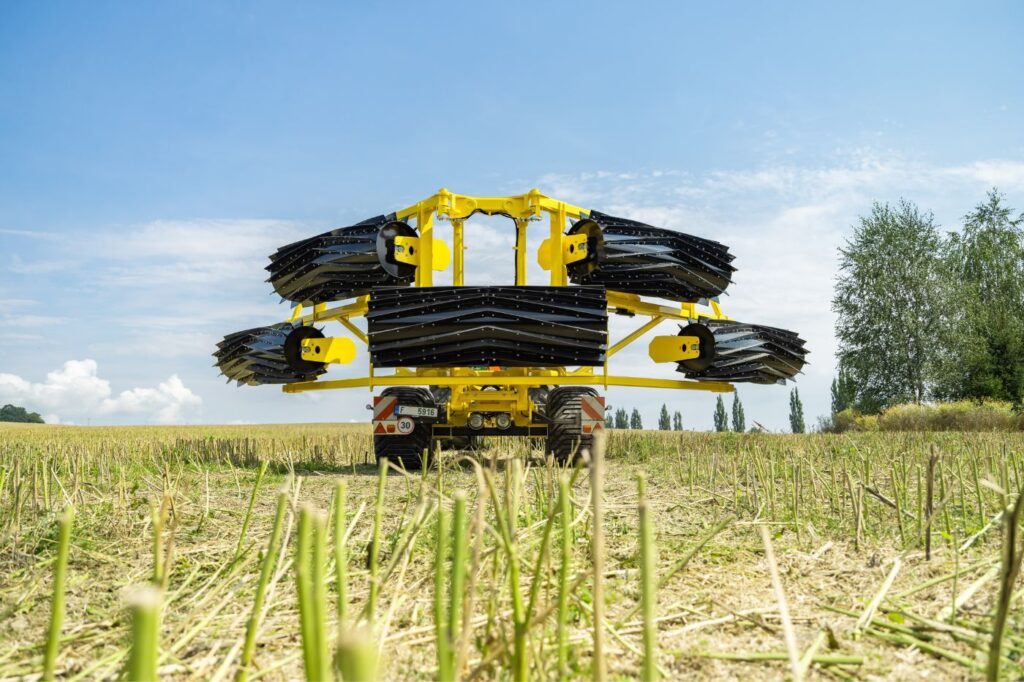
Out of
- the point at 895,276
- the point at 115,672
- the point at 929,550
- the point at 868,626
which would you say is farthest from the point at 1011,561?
the point at 895,276

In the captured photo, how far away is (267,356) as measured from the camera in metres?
9.02

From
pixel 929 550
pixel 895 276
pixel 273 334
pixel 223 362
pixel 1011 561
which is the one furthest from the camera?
pixel 895 276

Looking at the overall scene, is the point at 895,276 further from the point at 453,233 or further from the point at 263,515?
the point at 263,515

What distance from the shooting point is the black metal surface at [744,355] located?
335 inches

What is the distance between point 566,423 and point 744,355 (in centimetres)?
234

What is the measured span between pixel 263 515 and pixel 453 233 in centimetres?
519

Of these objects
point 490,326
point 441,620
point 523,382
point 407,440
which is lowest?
point 441,620

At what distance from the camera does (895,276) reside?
28438mm

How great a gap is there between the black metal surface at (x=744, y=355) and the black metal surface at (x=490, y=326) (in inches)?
73.3

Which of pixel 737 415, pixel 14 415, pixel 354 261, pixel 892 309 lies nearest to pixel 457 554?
pixel 354 261

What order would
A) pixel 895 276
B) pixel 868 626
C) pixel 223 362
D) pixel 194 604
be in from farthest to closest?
pixel 895 276
pixel 223 362
pixel 194 604
pixel 868 626

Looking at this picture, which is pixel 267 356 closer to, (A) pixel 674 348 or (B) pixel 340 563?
(A) pixel 674 348

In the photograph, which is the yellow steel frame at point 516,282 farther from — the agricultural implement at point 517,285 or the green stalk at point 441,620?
the green stalk at point 441,620

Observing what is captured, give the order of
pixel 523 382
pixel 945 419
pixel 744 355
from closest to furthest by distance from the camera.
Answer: pixel 523 382
pixel 744 355
pixel 945 419
